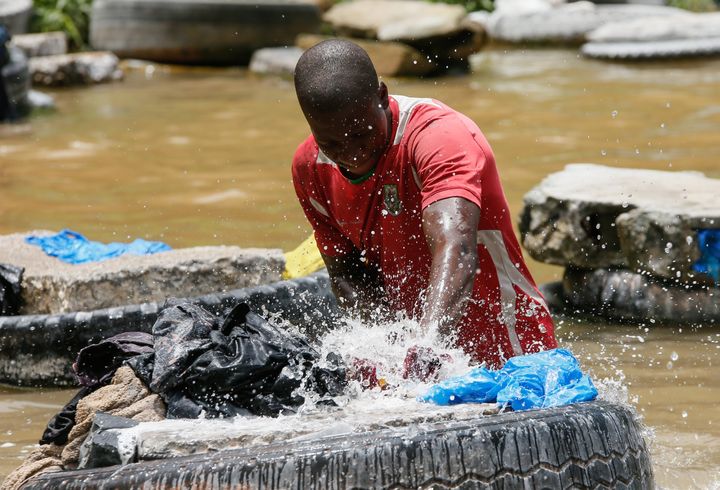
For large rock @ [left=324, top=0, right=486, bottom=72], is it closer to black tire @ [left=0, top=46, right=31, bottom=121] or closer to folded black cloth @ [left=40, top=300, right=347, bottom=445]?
black tire @ [left=0, top=46, right=31, bottom=121]

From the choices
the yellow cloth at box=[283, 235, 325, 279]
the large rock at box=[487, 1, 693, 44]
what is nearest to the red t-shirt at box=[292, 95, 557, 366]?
the yellow cloth at box=[283, 235, 325, 279]

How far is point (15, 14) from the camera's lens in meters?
17.0

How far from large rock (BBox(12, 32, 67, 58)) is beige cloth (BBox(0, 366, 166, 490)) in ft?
45.3

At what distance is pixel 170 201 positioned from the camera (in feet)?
28.5

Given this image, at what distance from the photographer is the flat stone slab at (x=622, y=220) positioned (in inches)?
228

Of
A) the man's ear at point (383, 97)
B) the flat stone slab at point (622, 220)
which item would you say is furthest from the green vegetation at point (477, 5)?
the man's ear at point (383, 97)

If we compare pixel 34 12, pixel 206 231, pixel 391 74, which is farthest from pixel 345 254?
pixel 34 12

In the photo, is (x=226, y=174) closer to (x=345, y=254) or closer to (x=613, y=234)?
(x=613, y=234)

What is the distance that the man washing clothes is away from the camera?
128 inches

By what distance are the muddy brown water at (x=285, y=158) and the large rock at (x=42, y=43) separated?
1136mm

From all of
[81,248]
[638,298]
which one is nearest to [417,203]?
[638,298]

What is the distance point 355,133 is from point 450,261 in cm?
49

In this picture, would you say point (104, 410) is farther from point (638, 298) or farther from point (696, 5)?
point (696, 5)

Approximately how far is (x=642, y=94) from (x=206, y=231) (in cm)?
687
